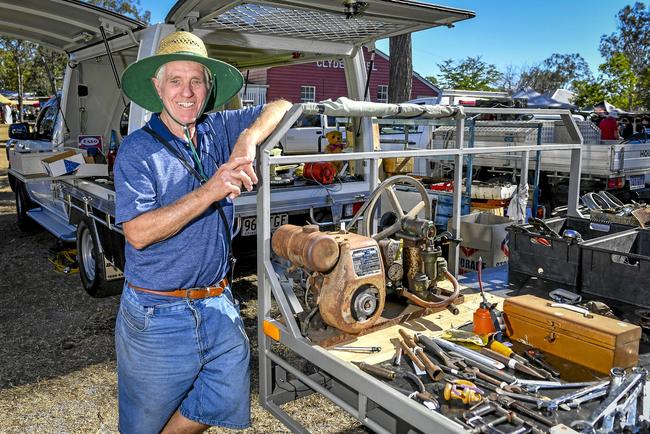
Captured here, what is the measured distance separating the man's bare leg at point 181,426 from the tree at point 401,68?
10.4 metres

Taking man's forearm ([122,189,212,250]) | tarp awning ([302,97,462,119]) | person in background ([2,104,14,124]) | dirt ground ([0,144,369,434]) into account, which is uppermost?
person in background ([2,104,14,124])

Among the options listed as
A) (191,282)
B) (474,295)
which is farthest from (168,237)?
(474,295)

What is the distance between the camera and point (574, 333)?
7.23 ft

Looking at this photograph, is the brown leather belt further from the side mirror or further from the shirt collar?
the side mirror

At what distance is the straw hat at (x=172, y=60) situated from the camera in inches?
93.5

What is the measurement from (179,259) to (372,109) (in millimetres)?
1179

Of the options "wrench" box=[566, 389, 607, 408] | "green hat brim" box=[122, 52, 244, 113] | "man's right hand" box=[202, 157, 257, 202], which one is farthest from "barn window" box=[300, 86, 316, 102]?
"wrench" box=[566, 389, 607, 408]

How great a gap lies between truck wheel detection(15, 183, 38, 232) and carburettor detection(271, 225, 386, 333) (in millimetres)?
7015

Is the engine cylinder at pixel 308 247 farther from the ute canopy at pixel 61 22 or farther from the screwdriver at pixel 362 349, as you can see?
the ute canopy at pixel 61 22

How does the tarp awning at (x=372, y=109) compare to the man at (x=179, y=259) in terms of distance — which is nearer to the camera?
the man at (x=179, y=259)

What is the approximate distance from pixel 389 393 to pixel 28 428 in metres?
2.56

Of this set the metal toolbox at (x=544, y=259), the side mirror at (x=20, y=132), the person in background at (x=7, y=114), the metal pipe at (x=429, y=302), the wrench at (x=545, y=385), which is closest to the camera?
the wrench at (x=545, y=385)

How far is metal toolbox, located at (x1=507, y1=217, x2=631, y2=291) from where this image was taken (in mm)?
2916

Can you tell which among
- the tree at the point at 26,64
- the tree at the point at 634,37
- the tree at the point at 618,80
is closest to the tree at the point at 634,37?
the tree at the point at 634,37
